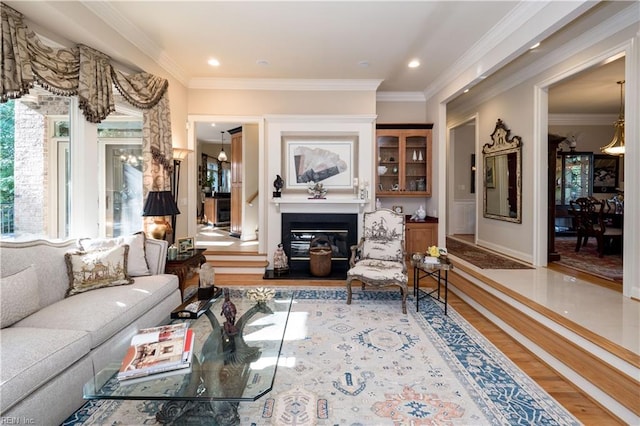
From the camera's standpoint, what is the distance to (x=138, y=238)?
3037 mm

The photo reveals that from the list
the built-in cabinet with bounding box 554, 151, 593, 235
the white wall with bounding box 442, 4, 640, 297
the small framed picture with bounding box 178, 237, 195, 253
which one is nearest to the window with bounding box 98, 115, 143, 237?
the small framed picture with bounding box 178, 237, 195, 253

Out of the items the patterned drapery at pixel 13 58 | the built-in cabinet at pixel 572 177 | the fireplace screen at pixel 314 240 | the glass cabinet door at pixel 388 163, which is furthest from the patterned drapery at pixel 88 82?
the built-in cabinet at pixel 572 177

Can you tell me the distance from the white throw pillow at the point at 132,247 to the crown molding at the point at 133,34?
2148 mm

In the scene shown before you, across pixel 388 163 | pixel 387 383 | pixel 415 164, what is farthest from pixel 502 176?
pixel 387 383

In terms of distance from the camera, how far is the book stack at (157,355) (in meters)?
1.53

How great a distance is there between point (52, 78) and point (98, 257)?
5.07ft

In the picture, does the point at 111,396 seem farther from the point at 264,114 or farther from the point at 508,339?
the point at 264,114

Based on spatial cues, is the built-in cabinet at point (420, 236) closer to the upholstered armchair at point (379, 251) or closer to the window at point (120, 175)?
the upholstered armchair at point (379, 251)

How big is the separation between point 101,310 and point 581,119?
9.79 meters

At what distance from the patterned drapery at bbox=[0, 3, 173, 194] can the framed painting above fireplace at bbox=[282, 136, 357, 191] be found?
1.84 meters

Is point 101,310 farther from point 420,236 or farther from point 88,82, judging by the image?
point 420,236

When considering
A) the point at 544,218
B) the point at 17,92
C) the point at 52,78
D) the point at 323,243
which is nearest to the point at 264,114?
the point at 323,243

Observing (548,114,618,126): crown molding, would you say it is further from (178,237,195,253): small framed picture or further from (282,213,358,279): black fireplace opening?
(178,237,195,253): small framed picture

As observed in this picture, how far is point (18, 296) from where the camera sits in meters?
1.98
